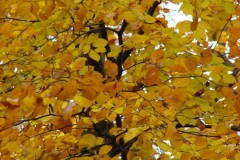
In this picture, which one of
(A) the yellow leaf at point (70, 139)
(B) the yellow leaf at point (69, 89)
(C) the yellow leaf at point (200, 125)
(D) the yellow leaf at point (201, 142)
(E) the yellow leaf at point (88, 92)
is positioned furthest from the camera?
(A) the yellow leaf at point (70, 139)

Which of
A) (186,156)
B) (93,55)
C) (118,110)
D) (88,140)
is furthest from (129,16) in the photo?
(186,156)

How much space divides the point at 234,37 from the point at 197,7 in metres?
0.34

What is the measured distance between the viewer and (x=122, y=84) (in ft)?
8.36

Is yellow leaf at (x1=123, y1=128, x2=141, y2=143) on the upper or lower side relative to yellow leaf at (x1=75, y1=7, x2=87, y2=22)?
lower

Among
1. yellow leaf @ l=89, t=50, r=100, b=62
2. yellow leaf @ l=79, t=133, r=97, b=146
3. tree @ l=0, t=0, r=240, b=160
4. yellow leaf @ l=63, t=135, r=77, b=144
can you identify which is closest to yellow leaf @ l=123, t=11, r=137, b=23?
tree @ l=0, t=0, r=240, b=160

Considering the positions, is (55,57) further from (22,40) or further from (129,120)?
(22,40)

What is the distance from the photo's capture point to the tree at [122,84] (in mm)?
2541

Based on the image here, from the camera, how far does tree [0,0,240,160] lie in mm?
2541

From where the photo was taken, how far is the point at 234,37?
8.66ft

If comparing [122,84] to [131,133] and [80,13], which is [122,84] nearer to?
[131,133]

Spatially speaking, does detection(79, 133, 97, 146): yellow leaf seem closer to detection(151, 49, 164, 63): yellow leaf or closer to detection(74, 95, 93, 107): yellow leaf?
detection(74, 95, 93, 107): yellow leaf

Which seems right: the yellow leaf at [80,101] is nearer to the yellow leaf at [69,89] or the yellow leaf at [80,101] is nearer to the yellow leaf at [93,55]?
the yellow leaf at [69,89]

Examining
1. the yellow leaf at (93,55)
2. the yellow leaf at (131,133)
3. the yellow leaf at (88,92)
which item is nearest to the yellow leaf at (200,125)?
the yellow leaf at (131,133)

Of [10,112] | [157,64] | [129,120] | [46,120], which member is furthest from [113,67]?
[46,120]
